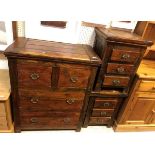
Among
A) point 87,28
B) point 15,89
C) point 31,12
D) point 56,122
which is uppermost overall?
point 31,12

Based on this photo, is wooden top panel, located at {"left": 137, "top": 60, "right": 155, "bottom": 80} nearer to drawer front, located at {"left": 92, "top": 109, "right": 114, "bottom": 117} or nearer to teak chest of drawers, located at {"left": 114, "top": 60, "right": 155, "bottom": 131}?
teak chest of drawers, located at {"left": 114, "top": 60, "right": 155, "bottom": 131}

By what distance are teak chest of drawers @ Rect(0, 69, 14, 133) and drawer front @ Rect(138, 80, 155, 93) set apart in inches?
53.3

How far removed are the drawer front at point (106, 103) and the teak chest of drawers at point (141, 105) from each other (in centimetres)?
12

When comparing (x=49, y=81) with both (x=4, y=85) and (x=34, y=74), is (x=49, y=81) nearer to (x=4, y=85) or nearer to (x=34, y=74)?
(x=34, y=74)

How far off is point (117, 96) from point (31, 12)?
174 cm

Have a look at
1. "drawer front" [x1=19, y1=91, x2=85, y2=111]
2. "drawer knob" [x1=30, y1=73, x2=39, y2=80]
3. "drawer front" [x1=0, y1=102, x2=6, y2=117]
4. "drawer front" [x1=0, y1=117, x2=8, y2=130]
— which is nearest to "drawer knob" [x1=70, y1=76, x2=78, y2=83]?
"drawer front" [x1=19, y1=91, x2=85, y2=111]

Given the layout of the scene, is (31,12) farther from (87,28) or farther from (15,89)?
(87,28)

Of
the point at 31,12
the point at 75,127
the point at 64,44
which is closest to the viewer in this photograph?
the point at 31,12

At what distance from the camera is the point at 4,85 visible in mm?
1686

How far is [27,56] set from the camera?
1377 millimetres

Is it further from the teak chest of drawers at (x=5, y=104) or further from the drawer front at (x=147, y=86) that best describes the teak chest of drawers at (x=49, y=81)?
the drawer front at (x=147, y=86)

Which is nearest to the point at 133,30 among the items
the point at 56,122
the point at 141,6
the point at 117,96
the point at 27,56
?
→ the point at 117,96

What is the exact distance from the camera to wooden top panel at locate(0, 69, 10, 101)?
1.57 metres
